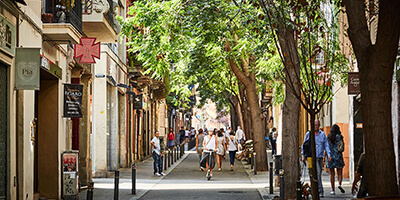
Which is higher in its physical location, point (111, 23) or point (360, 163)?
point (111, 23)

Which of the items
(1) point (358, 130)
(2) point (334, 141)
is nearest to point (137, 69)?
(1) point (358, 130)

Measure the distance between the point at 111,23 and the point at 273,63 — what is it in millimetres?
5883

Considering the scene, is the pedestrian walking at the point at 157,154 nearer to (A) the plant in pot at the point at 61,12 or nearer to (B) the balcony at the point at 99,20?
(B) the balcony at the point at 99,20

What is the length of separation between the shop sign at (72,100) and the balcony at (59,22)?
207 centimetres

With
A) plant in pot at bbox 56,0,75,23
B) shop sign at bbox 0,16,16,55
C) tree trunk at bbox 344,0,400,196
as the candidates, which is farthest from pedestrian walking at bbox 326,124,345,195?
tree trunk at bbox 344,0,400,196

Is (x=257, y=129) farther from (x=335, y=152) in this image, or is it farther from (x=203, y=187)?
(x=335, y=152)

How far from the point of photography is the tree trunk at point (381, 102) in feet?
31.6

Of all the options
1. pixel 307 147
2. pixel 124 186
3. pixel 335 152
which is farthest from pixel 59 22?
pixel 335 152

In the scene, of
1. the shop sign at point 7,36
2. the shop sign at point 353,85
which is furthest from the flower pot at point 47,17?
the shop sign at point 353,85

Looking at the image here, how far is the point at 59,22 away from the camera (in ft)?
57.1

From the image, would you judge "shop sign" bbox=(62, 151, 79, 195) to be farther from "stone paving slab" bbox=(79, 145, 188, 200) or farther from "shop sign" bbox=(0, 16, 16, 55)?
"shop sign" bbox=(0, 16, 16, 55)

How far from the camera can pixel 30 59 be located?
14141mm

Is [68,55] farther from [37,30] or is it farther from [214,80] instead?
[214,80]

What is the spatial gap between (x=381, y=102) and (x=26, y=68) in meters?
6.97
